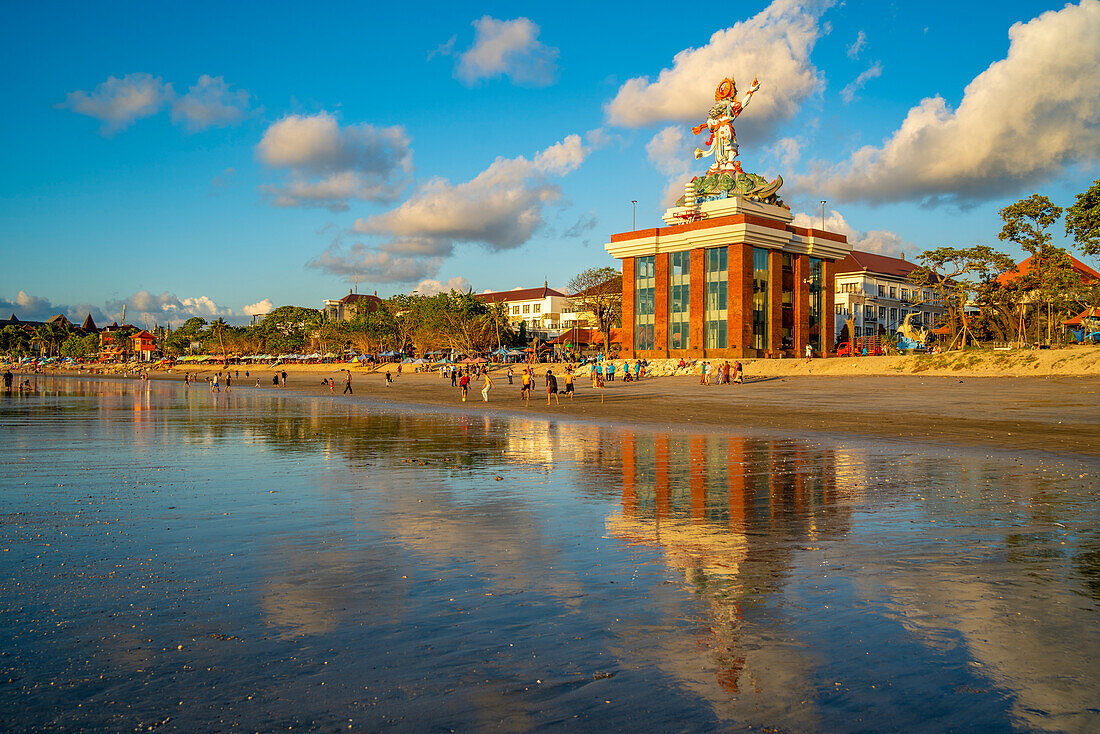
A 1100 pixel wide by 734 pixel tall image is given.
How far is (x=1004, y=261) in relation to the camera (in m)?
54.0

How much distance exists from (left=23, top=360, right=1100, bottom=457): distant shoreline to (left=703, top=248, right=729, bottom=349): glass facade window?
18.7 meters

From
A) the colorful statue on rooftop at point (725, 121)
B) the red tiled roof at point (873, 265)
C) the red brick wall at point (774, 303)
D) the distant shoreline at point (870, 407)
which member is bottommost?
the distant shoreline at point (870, 407)

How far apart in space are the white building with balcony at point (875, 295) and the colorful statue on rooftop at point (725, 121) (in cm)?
3377

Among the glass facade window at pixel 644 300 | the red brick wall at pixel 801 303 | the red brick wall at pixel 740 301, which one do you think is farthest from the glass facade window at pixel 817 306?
the glass facade window at pixel 644 300

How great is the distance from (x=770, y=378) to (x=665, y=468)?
125 ft

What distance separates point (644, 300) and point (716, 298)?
875 centimetres

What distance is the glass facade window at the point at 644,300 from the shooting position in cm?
7669

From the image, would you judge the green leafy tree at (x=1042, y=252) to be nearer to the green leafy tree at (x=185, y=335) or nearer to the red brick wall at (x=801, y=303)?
the red brick wall at (x=801, y=303)

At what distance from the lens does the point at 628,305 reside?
259ft

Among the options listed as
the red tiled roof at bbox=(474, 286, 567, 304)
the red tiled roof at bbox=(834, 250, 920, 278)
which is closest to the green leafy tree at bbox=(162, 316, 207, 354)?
the red tiled roof at bbox=(474, 286, 567, 304)

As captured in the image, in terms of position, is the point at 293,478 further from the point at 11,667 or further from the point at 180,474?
the point at 11,667

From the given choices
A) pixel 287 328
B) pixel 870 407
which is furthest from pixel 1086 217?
pixel 287 328


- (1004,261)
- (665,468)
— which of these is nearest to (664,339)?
(1004,261)

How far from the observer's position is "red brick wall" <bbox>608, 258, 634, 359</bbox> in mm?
78619
